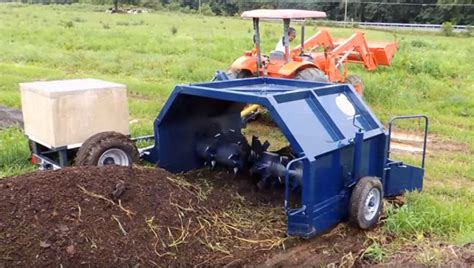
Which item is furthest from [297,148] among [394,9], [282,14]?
[394,9]

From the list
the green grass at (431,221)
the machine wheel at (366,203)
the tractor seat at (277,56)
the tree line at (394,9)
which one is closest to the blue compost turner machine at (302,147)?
the machine wheel at (366,203)

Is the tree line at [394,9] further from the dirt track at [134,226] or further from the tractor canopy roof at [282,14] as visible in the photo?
the dirt track at [134,226]

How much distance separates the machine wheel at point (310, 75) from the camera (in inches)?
339

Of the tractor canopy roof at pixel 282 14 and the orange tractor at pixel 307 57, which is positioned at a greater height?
the tractor canopy roof at pixel 282 14

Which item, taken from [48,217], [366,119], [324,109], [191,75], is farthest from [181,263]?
[191,75]

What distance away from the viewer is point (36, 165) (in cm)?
666

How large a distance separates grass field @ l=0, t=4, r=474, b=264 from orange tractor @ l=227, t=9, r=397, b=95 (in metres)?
1.04

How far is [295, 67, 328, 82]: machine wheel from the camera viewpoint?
8617 millimetres

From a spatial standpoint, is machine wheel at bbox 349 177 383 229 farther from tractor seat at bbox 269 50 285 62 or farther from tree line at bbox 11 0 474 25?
tree line at bbox 11 0 474 25

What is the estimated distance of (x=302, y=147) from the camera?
182 inches

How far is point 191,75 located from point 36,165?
25.9 feet

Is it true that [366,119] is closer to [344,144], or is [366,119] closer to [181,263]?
[344,144]

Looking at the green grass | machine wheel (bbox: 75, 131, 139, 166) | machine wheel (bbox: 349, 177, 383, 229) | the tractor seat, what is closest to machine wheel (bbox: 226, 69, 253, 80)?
the tractor seat

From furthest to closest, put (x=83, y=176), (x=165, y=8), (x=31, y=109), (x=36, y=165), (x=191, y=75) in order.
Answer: (x=165, y=8)
(x=191, y=75)
(x=36, y=165)
(x=31, y=109)
(x=83, y=176)
